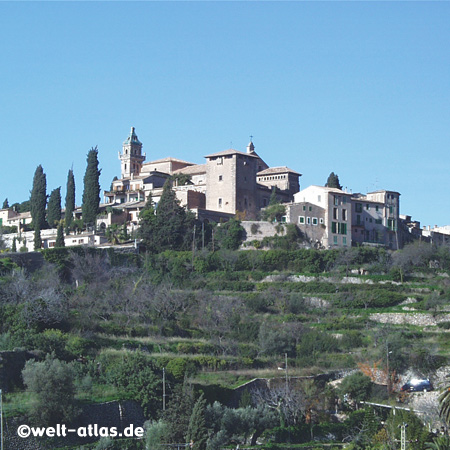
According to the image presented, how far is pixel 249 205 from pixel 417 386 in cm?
2456

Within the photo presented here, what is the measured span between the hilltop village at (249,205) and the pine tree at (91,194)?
26.6 inches

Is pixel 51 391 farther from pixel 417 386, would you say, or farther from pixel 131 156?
pixel 131 156

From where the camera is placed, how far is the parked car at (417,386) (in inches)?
1783

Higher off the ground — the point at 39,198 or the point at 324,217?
the point at 39,198

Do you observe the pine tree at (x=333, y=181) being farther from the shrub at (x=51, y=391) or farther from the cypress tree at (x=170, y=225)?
the shrub at (x=51, y=391)

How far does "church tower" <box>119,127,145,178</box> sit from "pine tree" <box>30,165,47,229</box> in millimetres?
12615

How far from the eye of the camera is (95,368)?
4078 cm

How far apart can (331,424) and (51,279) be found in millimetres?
18820

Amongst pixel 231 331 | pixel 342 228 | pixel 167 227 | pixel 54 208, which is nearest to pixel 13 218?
pixel 54 208

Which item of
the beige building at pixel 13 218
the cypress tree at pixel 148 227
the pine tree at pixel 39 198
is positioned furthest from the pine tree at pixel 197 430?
the beige building at pixel 13 218

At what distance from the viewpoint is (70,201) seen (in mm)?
68750

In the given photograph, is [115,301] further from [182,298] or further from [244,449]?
[244,449]

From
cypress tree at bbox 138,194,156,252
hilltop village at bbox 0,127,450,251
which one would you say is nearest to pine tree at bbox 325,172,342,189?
hilltop village at bbox 0,127,450,251

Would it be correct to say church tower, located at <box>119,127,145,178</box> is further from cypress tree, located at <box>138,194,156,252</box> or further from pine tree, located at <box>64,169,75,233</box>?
cypress tree, located at <box>138,194,156,252</box>
